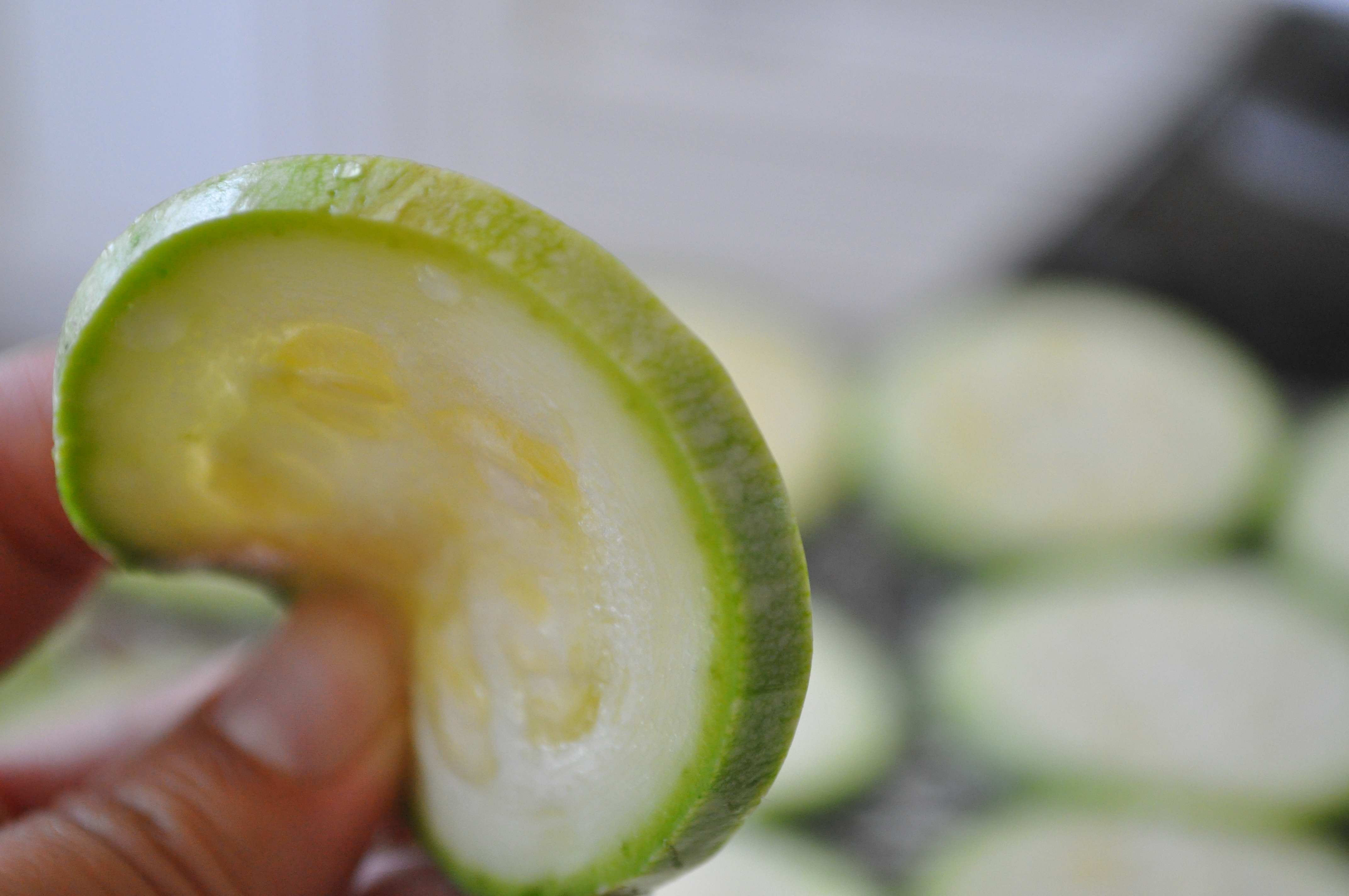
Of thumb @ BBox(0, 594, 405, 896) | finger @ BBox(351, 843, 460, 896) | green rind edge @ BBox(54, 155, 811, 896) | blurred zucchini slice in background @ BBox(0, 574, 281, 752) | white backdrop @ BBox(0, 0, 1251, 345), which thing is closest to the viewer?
green rind edge @ BBox(54, 155, 811, 896)

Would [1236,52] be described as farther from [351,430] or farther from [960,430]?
[351,430]

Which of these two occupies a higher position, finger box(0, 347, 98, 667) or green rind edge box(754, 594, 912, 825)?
green rind edge box(754, 594, 912, 825)

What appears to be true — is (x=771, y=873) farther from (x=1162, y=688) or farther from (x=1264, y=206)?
(x=1264, y=206)

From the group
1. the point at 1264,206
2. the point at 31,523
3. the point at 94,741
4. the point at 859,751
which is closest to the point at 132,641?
the point at 94,741

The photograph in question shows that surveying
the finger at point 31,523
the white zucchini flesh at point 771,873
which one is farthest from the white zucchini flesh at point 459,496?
the white zucchini flesh at point 771,873

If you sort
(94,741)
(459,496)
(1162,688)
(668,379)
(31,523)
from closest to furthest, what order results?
(668,379)
(459,496)
(31,523)
(94,741)
(1162,688)

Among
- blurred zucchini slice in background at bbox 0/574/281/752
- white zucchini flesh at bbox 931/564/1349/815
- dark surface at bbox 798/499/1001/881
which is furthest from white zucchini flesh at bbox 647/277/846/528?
blurred zucchini slice in background at bbox 0/574/281/752

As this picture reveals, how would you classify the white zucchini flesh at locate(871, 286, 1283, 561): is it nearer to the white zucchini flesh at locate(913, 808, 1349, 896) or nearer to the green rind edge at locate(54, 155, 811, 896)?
the white zucchini flesh at locate(913, 808, 1349, 896)
